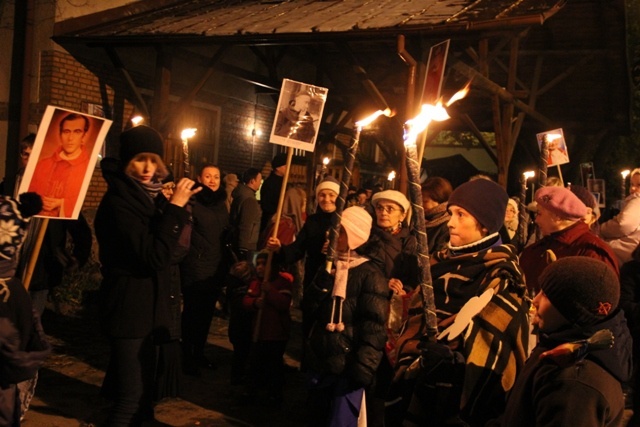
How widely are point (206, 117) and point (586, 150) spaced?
1215 centimetres

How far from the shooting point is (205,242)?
6598mm

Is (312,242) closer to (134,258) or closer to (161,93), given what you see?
(134,258)

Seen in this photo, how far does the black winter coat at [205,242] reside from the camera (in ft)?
21.5

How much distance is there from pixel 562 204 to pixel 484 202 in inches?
53.3

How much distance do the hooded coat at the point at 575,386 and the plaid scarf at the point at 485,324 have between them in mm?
508

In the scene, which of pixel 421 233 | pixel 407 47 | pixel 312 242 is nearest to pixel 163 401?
pixel 312 242

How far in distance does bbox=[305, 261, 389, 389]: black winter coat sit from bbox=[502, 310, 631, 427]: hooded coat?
185 centimetres

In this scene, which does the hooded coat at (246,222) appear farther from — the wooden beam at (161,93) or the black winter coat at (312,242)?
the wooden beam at (161,93)

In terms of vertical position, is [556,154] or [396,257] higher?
[556,154]

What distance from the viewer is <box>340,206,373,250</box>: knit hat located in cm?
444

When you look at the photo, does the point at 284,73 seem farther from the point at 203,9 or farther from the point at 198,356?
the point at 198,356

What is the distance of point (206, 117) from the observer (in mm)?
14375

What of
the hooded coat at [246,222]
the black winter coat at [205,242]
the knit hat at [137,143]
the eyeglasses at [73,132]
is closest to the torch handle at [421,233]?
the knit hat at [137,143]

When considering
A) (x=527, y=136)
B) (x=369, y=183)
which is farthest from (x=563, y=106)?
(x=369, y=183)
